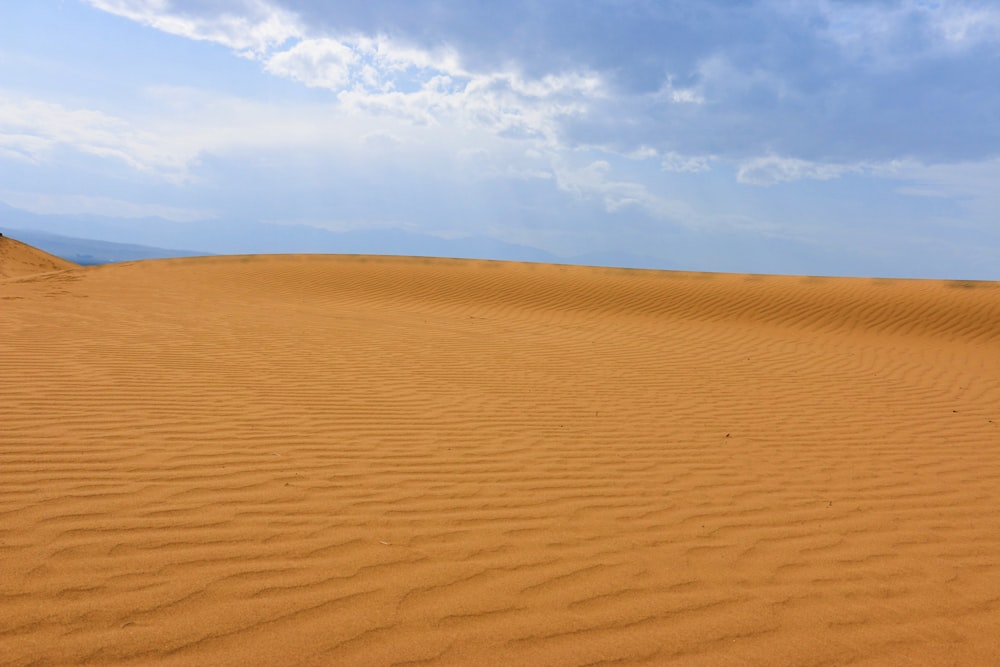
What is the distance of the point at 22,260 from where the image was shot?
25453 millimetres

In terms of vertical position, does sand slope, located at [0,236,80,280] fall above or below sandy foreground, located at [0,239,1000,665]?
above

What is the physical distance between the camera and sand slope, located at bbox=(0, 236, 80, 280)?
24.1 metres

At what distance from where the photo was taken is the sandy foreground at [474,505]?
256 centimetres

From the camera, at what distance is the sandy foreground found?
2.56 meters

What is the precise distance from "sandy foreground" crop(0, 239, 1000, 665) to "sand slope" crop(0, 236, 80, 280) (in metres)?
17.9

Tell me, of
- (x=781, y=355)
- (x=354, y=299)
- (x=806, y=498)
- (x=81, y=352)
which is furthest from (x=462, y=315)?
(x=806, y=498)

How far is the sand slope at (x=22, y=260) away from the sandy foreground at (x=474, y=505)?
17918mm

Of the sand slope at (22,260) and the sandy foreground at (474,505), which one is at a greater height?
the sand slope at (22,260)

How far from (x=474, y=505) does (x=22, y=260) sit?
2864 cm

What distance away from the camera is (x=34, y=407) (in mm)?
5137

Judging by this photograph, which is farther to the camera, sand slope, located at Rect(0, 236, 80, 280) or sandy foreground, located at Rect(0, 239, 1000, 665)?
sand slope, located at Rect(0, 236, 80, 280)

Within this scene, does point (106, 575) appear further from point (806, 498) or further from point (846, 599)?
point (806, 498)

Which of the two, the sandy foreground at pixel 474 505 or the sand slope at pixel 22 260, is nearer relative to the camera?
the sandy foreground at pixel 474 505

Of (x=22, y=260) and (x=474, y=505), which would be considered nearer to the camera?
(x=474, y=505)
